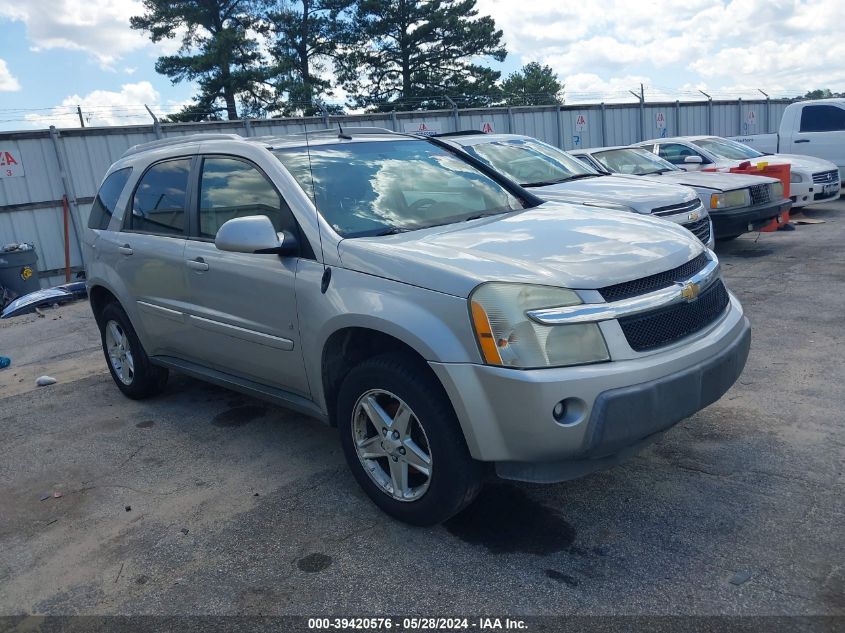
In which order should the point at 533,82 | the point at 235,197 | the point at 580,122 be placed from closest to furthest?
the point at 235,197 → the point at 580,122 → the point at 533,82

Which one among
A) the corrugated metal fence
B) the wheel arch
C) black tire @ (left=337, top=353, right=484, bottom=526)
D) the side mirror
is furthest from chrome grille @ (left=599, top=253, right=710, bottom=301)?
the corrugated metal fence

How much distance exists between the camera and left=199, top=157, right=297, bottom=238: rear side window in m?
3.92

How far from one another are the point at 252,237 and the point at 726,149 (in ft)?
36.2

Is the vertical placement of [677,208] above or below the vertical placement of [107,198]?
below

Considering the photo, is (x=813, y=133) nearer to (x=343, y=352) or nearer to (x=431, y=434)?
(x=343, y=352)

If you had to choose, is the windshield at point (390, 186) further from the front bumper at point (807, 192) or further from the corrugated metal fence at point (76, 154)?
the front bumper at point (807, 192)

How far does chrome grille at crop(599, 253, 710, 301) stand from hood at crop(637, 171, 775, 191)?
6.48m

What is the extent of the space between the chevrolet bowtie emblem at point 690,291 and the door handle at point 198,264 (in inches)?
103

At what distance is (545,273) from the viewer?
3.05 meters

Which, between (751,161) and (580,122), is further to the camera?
(580,122)

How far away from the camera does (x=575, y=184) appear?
324 inches

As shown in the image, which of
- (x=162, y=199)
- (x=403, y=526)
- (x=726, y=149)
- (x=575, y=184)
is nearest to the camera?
(x=403, y=526)

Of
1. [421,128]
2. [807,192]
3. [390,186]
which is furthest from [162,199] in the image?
[421,128]

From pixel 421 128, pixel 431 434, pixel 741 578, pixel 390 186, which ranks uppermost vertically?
pixel 421 128
